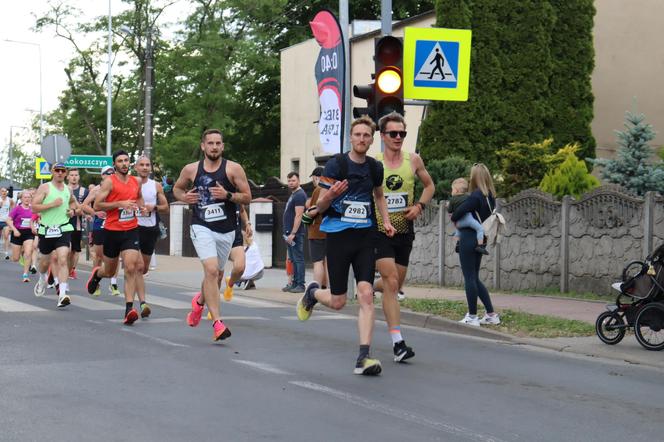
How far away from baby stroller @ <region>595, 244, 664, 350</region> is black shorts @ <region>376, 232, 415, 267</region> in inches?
89.1

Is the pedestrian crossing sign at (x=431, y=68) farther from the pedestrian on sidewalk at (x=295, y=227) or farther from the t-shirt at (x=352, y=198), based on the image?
the t-shirt at (x=352, y=198)

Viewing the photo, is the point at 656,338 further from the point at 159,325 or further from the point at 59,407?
the point at 59,407

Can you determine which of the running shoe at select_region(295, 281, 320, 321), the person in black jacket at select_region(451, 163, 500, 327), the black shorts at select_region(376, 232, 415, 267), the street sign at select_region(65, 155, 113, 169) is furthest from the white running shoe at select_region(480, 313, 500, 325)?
the street sign at select_region(65, 155, 113, 169)

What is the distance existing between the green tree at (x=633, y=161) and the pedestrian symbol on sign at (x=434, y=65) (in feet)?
20.0

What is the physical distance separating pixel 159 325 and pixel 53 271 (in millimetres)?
5798

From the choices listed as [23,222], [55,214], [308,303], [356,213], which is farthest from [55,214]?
[23,222]

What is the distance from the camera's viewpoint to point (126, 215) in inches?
480

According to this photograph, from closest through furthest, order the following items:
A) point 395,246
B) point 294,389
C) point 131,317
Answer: point 294,389
point 395,246
point 131,317

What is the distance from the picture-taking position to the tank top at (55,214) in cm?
1452

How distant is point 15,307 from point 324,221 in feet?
21.5

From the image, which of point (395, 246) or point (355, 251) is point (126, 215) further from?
point (355, 251)

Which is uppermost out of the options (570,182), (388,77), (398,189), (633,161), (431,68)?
(431,68)

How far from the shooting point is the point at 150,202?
13680mm

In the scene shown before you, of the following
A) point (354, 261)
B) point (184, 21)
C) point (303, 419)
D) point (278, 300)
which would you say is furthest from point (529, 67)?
point (184, 21)
